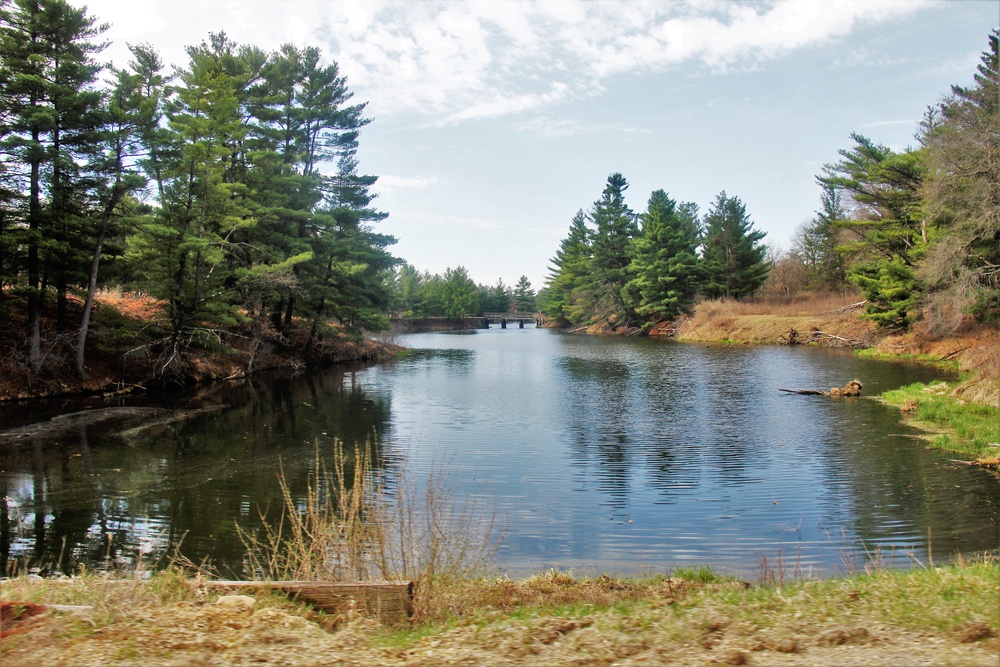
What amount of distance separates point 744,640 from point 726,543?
5.05 m

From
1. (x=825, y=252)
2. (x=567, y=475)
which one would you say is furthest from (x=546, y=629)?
(x=825, y=252)

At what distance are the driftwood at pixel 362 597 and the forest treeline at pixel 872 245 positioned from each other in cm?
2700

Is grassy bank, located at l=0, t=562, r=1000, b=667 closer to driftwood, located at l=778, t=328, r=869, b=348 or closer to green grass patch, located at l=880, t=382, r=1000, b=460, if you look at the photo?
green grass patch, located at l=880, t=382, r=1000, b=460

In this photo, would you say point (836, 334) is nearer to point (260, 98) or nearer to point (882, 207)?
point (882, 207)

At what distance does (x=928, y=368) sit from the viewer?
28.2 metres

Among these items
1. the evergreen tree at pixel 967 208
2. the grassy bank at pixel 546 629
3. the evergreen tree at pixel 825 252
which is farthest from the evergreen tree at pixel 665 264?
the grassy bank at pixel 546 629

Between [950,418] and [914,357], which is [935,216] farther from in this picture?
[950,418]

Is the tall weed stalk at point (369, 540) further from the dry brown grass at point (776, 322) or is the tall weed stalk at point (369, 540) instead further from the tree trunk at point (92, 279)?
the dry brown grass at point (776, 322)

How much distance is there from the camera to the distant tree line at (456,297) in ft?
310

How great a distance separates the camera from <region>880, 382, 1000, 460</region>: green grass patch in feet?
43.0

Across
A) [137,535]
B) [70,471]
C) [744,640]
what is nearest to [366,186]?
[70,471]

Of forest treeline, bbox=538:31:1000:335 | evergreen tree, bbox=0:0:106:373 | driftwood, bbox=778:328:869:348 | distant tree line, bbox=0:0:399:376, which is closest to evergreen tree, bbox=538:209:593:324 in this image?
forest treeline, bbox=538:31:1000:335

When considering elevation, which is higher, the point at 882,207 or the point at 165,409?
the point at 882,207

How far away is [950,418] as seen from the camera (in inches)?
618
